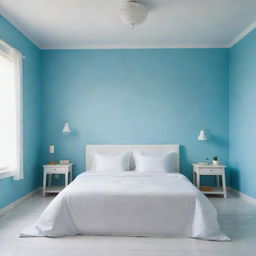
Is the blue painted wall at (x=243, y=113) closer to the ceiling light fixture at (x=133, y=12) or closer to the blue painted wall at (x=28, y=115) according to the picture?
the ceiling light fixture at (x=133, y=12)

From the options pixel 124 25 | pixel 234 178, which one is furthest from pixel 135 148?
pixel 124 25

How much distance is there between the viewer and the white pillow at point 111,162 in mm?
4535

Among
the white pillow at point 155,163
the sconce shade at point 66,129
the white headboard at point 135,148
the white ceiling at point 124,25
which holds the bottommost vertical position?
the white pillow at point 155,163

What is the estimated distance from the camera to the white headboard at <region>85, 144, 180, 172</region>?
5.00 meters

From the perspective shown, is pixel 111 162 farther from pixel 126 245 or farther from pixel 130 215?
pixel 126 245

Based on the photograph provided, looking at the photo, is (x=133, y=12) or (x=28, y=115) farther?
(x=28, y=115)

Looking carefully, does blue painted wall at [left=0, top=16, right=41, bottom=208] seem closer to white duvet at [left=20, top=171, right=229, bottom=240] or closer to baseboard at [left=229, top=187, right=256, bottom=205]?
white duvet at [left=20, top=171, right=229, bottom=240]

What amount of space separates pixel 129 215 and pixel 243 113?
2778 millimetres

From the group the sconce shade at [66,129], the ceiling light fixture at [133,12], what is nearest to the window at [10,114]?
Answer: the sconce shade at [66,129]

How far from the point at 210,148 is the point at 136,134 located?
4.65ft

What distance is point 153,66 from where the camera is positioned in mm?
5113

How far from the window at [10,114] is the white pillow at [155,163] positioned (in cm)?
192

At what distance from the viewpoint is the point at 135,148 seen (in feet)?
16.5

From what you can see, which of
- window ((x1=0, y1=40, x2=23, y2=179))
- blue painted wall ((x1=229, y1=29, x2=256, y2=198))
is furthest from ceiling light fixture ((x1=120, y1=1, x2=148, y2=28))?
blue painted wall ((x1=229, y1=29, x2=256, y2=198))
